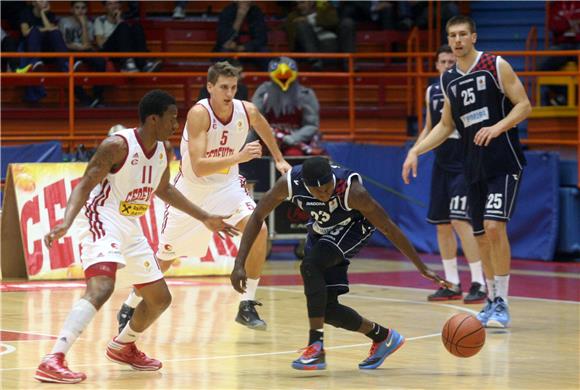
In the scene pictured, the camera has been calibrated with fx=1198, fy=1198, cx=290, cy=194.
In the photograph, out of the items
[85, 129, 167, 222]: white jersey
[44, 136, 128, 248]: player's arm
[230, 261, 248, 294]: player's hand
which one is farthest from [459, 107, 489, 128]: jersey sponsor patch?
[44, 136, 128, 248]: player's arm

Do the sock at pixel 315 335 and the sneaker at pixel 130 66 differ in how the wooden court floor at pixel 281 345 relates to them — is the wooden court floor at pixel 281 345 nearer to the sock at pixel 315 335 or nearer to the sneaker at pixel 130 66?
the sock at pixel 315 335

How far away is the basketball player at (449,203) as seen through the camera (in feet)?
38.7

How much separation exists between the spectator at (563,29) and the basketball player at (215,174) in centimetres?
890

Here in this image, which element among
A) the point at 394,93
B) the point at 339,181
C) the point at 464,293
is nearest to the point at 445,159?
the point at 464,293

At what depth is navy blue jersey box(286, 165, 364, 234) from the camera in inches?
309

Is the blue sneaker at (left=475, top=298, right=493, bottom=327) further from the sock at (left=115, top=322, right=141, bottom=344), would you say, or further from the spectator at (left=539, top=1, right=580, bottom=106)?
the spectator at (left=539, top=1, right=580, bottom=106)

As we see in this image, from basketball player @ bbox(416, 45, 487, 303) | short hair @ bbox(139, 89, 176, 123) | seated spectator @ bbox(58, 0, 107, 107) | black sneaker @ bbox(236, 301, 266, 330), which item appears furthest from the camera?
seated spectator @ bbox(58, 0, 107, 107)

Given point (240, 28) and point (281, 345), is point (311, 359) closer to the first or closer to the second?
point (281, 345)

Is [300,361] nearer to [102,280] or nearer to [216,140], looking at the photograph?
[102,280]

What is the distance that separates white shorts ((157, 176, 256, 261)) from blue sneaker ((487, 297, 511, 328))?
7.13 feet

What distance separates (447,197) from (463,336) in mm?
4310

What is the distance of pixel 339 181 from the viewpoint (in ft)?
25.7

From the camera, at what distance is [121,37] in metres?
18.0

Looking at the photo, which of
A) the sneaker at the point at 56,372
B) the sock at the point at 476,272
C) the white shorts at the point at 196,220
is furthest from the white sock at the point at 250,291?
the sock at the point at 476,272
